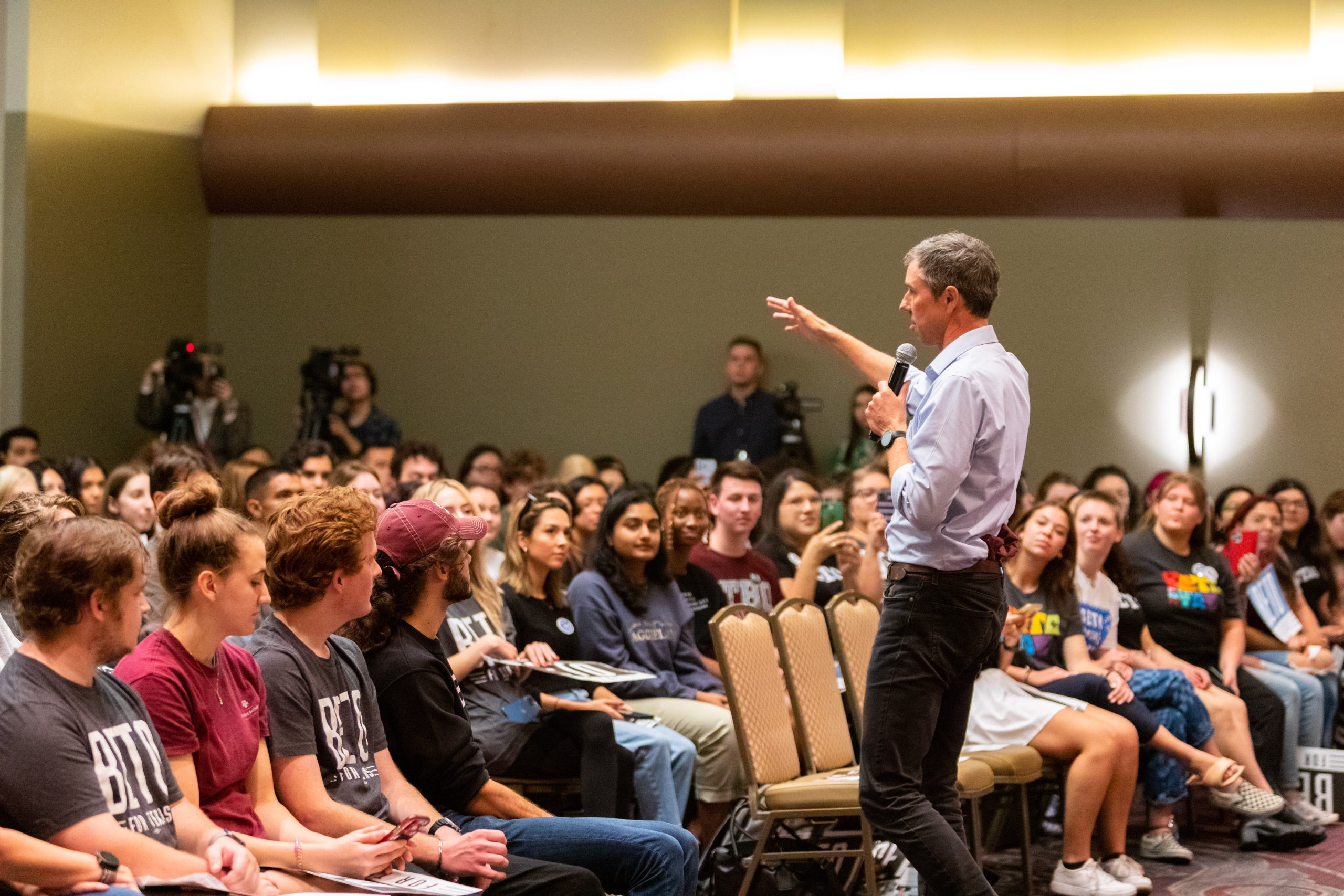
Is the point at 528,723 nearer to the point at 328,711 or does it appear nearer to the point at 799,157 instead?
the point at 328,711

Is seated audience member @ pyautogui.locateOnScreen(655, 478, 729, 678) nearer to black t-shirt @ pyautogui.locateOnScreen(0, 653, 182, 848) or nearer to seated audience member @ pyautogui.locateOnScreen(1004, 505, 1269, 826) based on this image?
seated audience member @ pyautogui.locateOnScreen(1004, 505, 1269, 826)

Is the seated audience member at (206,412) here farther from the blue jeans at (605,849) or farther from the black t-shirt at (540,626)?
the blue jeans at (605,849)

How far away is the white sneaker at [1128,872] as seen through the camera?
3836 millimetres

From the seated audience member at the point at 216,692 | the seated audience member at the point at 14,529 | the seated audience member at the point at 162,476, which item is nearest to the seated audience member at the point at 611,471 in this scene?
the seated audience member at the point at 162,476

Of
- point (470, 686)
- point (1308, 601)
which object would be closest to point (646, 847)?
point (470, 686)

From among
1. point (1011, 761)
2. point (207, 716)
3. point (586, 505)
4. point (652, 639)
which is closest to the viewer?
point (207, 716)

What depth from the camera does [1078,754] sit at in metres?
3.97

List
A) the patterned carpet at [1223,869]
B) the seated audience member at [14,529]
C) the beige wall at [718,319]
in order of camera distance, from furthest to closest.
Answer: the beige wall at [718,319] → the patterned carpet at [1223,869] → the seated audience member at [14,529]

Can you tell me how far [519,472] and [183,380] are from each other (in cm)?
207

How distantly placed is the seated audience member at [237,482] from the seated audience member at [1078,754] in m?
2.38

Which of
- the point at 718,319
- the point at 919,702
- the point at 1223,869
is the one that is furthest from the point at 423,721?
the point at 718,319

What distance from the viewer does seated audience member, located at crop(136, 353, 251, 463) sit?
725cm

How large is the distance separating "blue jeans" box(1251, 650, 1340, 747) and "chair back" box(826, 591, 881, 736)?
202 centimetres

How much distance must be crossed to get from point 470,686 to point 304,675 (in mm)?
1285
